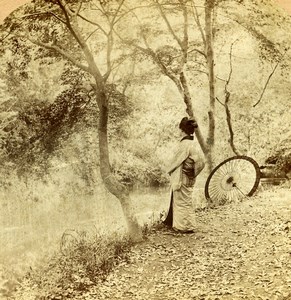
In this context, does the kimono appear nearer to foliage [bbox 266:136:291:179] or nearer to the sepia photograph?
the sepia photograph

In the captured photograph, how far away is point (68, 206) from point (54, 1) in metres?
1.68

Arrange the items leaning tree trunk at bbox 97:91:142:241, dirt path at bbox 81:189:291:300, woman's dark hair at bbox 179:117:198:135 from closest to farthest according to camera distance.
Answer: dirt path at bbox 81:189:291:300, leaning tree trunk at bbox 97:91:142:241, woman's dark hair at bbox 179:117:198:135

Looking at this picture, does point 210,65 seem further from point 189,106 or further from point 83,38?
point 83,38

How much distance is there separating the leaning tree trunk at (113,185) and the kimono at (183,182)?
293 mm

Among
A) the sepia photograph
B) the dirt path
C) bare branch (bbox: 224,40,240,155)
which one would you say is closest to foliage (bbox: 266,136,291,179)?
the sepia photograph

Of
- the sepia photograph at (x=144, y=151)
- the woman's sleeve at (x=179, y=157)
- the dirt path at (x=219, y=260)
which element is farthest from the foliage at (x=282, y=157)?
the woman's sleeve at (x=179, y=157)

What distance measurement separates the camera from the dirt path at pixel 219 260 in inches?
147

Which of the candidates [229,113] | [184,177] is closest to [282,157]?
[229,113]

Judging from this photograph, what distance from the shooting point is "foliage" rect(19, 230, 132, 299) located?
3.75 meters

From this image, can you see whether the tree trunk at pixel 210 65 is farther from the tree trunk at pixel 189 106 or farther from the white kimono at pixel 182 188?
the white kimono at pixel 182 188

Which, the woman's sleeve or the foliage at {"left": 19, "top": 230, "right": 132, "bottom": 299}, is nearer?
the foliage at {"left": 19, "top": 230, "right": 132, "bottom": 299}

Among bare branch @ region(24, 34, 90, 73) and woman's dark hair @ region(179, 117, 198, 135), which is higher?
bare branch @ region(24, 34, 90, 73)

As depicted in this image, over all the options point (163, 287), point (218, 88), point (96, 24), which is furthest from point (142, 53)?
point (163, 287)

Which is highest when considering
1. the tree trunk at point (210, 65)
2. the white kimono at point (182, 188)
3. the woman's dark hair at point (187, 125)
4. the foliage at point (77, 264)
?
the tree trunk at point (210, 65)
